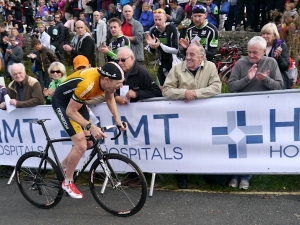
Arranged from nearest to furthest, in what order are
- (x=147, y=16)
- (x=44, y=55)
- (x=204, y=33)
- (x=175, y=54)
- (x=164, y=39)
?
1. (x=204, y=33)
2. (x=175, y=54)
3. (x=164, y=39)
4. (x=44, y=55)
5. (x=147, y=16)

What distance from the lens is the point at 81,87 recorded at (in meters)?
4.52

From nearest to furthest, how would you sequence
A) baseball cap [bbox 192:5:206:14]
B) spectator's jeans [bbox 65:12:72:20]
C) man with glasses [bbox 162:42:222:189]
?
1. man with glasses [bbox 162:42:222:189]
2. baseball cap [bbox 192:5:206:14]
3. spectator's jeans [bbox 65:12:72:20]

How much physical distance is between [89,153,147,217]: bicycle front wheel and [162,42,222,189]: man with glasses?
1113mm

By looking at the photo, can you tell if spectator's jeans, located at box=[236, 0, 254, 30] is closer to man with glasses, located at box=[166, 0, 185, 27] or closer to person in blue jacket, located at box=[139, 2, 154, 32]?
man with glasses, located at box=[166, 0, 185, 27]

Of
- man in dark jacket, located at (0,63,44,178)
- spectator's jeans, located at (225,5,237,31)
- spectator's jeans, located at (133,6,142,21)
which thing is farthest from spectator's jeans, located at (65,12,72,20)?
man in dark jacket, located at (0,63,44,178)

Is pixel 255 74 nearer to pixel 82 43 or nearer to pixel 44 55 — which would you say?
pixel 82 43

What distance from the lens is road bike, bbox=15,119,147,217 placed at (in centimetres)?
→ 489

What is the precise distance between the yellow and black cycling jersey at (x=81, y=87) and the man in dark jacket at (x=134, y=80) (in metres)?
0.91

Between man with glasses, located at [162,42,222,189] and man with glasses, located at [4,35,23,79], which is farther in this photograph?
man with glasses, located at [4,35,23,79]

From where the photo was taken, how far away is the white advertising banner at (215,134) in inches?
203

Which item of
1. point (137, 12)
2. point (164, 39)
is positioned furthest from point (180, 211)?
point (137, 12)

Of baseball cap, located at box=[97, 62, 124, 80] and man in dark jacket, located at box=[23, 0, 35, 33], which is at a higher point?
man in dark jacket, located at box=[23, 0, 35, 33]


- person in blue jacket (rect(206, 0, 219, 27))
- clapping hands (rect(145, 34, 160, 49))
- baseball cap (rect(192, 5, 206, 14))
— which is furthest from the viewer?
person in blue jacket (rect(206, 0, 219, 27))

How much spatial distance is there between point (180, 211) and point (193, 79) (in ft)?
5.44
